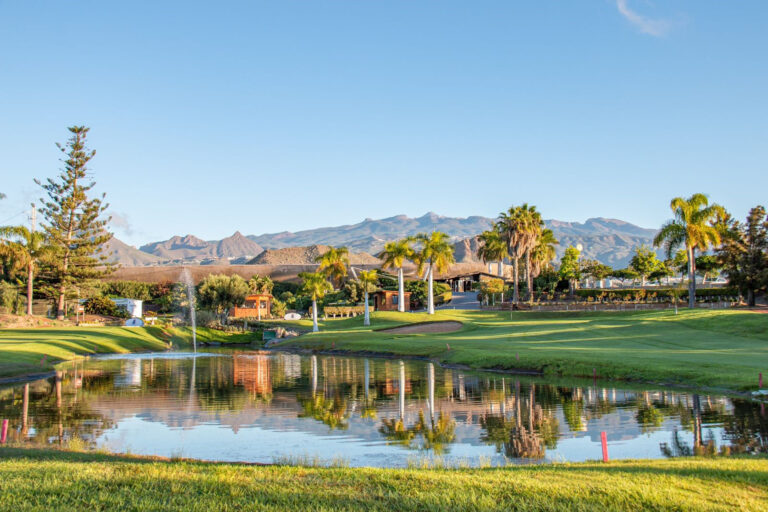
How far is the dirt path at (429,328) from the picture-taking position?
176 ft

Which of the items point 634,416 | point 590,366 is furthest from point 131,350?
point 634,416

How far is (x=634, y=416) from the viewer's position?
754 inches

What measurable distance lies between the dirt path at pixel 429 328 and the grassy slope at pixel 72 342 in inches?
616

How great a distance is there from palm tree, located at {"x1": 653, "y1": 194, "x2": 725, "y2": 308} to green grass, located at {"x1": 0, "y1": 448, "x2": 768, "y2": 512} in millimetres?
48599

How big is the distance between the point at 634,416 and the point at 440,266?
1849 inches

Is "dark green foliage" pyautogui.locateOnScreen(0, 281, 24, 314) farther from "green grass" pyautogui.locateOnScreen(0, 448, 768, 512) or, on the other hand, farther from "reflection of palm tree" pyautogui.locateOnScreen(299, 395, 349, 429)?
"green grass" pyautogui.locateOnScreen(0, 448, 768, 512)

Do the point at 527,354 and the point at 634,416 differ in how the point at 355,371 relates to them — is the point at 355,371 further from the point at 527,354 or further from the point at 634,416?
the point at 634,416

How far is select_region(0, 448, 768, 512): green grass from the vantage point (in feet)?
27.0

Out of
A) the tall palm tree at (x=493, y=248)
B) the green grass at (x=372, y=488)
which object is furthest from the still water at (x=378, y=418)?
the tall palm tree at (x=493, y=248)

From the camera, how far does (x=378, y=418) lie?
64.8ft

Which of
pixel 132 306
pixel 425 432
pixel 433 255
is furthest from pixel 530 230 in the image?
pixel 425 432

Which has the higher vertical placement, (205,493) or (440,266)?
(440,266)

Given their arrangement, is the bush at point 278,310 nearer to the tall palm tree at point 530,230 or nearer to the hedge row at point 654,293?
the tall palm tree at point 530,230

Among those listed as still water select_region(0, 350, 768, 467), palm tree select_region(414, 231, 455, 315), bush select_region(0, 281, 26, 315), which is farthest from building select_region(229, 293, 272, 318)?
still water select_region(0, 350, 768, 467)
